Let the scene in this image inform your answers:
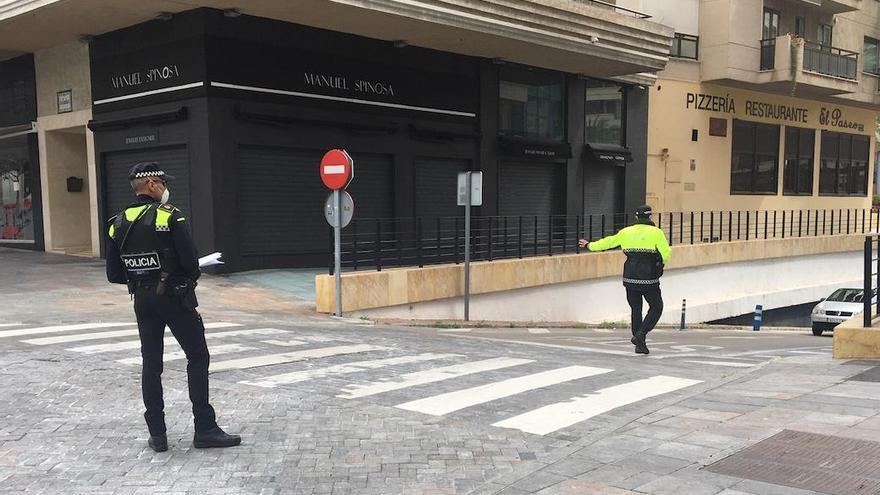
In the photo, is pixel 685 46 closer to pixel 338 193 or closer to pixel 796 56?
pixel 796 56

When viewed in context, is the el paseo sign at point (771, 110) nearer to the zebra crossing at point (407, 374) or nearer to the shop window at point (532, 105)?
the shop window at point (532, 105)

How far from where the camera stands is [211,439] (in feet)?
14.9

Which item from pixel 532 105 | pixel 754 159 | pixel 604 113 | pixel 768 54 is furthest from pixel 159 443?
pixel 754 159

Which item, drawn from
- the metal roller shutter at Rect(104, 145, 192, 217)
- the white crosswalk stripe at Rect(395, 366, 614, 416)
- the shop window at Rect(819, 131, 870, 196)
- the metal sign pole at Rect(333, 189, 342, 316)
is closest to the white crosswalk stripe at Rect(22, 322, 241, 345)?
the metal sign pole at Rect(333, 189, 342, 316)

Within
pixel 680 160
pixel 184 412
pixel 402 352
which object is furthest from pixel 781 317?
pixel 184 412

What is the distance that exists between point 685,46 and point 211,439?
25.5 m

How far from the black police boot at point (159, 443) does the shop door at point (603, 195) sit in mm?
19630

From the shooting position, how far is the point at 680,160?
26.2 meters

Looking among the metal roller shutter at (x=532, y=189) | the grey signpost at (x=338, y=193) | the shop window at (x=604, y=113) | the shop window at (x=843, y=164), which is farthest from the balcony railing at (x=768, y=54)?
the grey signpost at (x=338, y=193)

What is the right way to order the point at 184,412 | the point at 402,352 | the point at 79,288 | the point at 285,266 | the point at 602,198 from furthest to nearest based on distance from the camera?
1. the point at 602,198
2. the point at 285,266
3. the point at 79,288
4. the point at 402,352
5. the point at 184,412

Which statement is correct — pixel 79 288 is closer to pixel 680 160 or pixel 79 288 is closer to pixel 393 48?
pixel 393 48

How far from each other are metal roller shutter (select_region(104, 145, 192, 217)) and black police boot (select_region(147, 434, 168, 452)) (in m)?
11.2

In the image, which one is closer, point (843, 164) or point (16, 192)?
point (16, 192)

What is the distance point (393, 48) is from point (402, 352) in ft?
36.3
